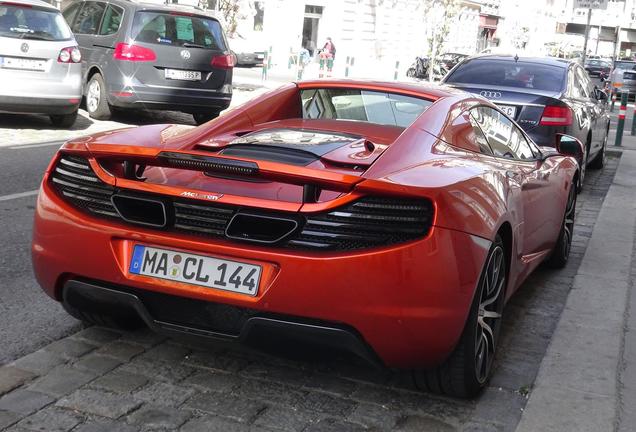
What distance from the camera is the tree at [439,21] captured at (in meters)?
48.5

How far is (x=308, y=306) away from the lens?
356 centimetres

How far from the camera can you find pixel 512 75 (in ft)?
34.7

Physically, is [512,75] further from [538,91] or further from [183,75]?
[183,75]

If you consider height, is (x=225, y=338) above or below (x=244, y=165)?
below

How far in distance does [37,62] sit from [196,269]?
31.7ft

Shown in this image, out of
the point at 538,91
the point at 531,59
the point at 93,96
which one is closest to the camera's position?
the point at 538,91

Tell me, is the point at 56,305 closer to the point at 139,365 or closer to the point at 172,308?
the point at 139,365

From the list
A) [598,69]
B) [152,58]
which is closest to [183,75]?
[152,58]

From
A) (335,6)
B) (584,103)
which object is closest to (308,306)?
(584,103)

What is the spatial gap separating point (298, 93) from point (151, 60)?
30.3 ft

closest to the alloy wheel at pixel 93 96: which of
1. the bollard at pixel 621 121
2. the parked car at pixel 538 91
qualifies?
the parked car at pixel 538 91

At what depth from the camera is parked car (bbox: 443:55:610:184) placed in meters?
9.83

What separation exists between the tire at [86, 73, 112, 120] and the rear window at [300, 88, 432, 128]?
9.82 metres

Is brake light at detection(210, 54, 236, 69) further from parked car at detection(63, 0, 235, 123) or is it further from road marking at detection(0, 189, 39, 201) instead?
road marking at detection(0, 189, 39, 201)
